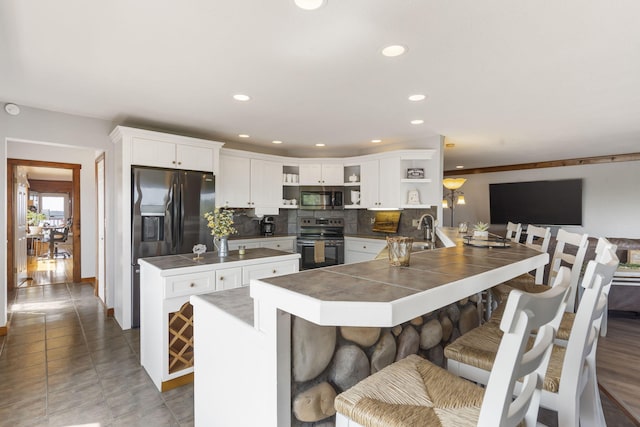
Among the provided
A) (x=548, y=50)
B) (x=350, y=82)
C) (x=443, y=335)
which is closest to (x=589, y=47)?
(x=548, y=50)

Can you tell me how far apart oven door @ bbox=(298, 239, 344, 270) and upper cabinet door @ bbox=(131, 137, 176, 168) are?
236cm

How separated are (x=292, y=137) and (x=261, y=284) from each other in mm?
4015

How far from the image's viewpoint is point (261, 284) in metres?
→ 1.06

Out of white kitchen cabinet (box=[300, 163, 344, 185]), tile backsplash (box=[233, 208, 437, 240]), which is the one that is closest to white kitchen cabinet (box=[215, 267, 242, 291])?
tile backsplash (box=[233, 208, 437, 240])

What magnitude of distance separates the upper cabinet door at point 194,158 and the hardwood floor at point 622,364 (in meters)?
4.44

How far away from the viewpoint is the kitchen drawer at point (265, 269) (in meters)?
2.73

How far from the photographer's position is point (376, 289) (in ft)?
3.45

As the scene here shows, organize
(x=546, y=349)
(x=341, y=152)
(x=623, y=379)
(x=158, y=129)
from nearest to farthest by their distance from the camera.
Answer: (x=546, y=349) < (x=623, y=379) < (x=158, y=129) < (x=341, y=152)

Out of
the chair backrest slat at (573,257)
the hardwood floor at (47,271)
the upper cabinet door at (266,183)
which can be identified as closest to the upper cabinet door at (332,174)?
the upper cabinet door at (266,183)

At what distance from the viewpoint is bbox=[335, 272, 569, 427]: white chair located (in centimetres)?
71

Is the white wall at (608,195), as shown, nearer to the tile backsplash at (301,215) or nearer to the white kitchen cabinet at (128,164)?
the tile backsplash at (301,215)

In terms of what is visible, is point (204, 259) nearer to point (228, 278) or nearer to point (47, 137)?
point (228, 278)

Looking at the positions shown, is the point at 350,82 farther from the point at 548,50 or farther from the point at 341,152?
the point at 341,152

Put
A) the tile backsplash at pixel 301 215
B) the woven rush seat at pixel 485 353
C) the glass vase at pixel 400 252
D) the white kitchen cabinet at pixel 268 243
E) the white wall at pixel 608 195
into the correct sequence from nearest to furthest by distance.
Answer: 1. the woven rush seat at pixel 485 353
2. the glass vase at pixel 400 252
3. the white kitchen cabinet at pixel 268 243
4. the tile backsplash at pixel 301 215
5. the white wall at pixel 608 195
